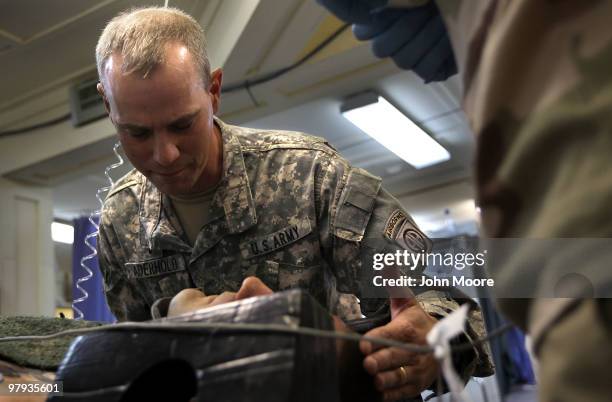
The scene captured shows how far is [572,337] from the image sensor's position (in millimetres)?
284

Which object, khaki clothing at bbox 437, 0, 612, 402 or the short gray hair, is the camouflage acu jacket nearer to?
the short gray hair

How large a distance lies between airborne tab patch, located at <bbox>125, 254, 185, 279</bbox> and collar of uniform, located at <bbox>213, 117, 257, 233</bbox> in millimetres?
121

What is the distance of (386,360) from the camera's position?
0.56m

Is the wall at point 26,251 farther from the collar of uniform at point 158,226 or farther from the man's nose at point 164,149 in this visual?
the man's nose at point 164,149

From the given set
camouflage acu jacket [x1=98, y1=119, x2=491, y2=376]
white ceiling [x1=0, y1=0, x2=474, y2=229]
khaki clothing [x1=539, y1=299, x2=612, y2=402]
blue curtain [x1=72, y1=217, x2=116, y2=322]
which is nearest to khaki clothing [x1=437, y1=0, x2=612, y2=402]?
khaki clothing [x1=539, y1=299, x2=612, y2=402]

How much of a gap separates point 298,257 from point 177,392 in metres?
0.61

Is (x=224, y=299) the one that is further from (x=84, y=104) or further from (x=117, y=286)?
(x=84, y=104)

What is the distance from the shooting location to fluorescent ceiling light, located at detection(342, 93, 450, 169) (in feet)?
11.6

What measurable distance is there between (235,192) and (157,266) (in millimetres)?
205

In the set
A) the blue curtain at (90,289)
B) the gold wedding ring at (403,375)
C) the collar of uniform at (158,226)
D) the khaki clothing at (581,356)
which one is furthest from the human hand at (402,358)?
the blue curtain at (90,289)

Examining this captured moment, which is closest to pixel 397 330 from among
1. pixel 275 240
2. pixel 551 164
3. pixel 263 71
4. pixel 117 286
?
pixel 551 164

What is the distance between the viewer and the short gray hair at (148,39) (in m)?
1.02

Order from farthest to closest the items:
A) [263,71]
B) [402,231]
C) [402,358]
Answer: [263,71] < [402,231] < [402,358]

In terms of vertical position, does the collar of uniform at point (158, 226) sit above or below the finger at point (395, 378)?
above
